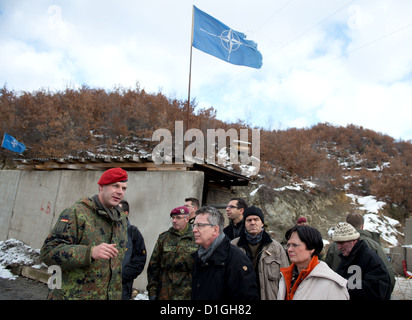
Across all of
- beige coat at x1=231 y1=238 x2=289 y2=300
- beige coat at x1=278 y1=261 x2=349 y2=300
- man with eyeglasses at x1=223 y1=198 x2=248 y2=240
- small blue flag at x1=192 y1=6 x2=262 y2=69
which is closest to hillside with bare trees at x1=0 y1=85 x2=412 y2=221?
small blue flag at x1=192 y1=6 x2=262 y2=69

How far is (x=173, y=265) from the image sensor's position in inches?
126

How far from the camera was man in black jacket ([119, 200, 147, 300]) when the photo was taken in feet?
11.8

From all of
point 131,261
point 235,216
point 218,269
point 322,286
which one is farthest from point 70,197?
point 322,286

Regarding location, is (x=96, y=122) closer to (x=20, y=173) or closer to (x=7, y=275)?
(x=20, y=173)

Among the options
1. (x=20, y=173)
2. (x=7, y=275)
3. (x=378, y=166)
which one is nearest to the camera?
(x=7, y=275)

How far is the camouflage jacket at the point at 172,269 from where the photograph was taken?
10.2 feet

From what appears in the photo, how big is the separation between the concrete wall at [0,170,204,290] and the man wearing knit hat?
13.8ft

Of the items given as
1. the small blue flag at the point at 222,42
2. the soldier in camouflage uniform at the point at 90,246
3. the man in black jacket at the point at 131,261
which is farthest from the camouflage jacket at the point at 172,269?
the small blue flag at the point at 222,42

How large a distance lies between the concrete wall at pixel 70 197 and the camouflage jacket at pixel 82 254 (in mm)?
4439

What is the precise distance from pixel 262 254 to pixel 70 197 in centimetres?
755

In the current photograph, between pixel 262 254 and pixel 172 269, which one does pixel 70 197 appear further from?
pixel 262 254

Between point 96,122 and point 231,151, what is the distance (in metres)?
9.11
